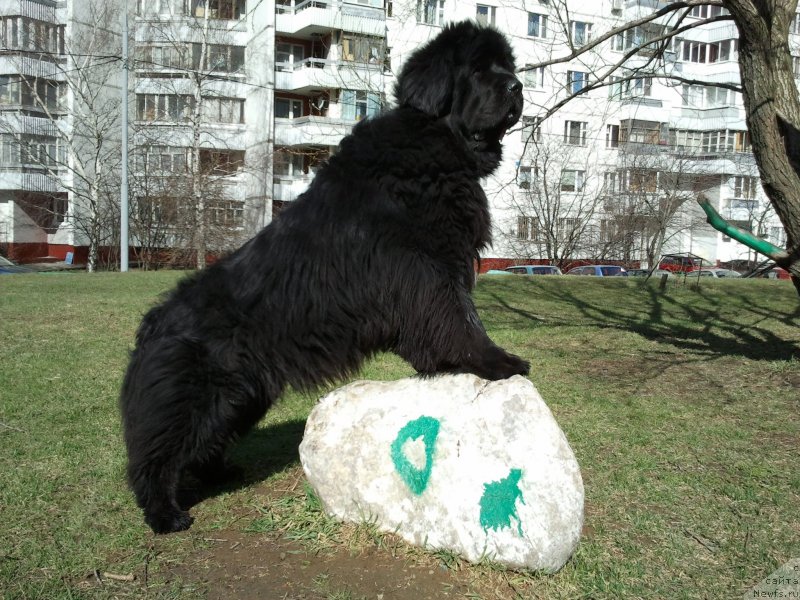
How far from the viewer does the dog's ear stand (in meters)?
3.78

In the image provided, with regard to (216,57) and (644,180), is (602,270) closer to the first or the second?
(644,180)

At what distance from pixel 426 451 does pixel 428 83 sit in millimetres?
2037

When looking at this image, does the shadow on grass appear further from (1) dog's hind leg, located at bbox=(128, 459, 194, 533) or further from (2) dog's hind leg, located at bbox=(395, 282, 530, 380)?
(2) dog's hind leg, located at bbox=(395, 282, 530, 380)

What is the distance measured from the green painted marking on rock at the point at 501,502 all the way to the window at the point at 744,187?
4488 centimetres

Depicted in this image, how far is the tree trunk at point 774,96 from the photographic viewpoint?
6.16m

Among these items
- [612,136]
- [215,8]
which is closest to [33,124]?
[215,8]

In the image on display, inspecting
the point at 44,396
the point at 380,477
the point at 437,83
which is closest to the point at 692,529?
the point at 380,477

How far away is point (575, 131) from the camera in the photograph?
39969mm

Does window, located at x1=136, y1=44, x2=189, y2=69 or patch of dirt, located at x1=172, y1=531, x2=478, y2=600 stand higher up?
window, located at x1=136, y1=44, x2=189, y2=69

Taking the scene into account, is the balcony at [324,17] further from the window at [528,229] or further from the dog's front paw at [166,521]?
the dog's front paw at [166,521]

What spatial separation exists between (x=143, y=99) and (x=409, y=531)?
3632 centimetres

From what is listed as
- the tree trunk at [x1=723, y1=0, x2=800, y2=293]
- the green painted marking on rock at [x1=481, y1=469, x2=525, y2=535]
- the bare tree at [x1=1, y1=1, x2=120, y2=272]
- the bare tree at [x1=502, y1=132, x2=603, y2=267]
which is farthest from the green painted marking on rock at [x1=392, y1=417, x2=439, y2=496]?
the bare tree at [x1=502, y1=132, x2=603, y2=267]

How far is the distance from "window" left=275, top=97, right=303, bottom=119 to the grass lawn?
113 feet

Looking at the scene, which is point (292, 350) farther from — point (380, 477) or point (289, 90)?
point (289, 90)
